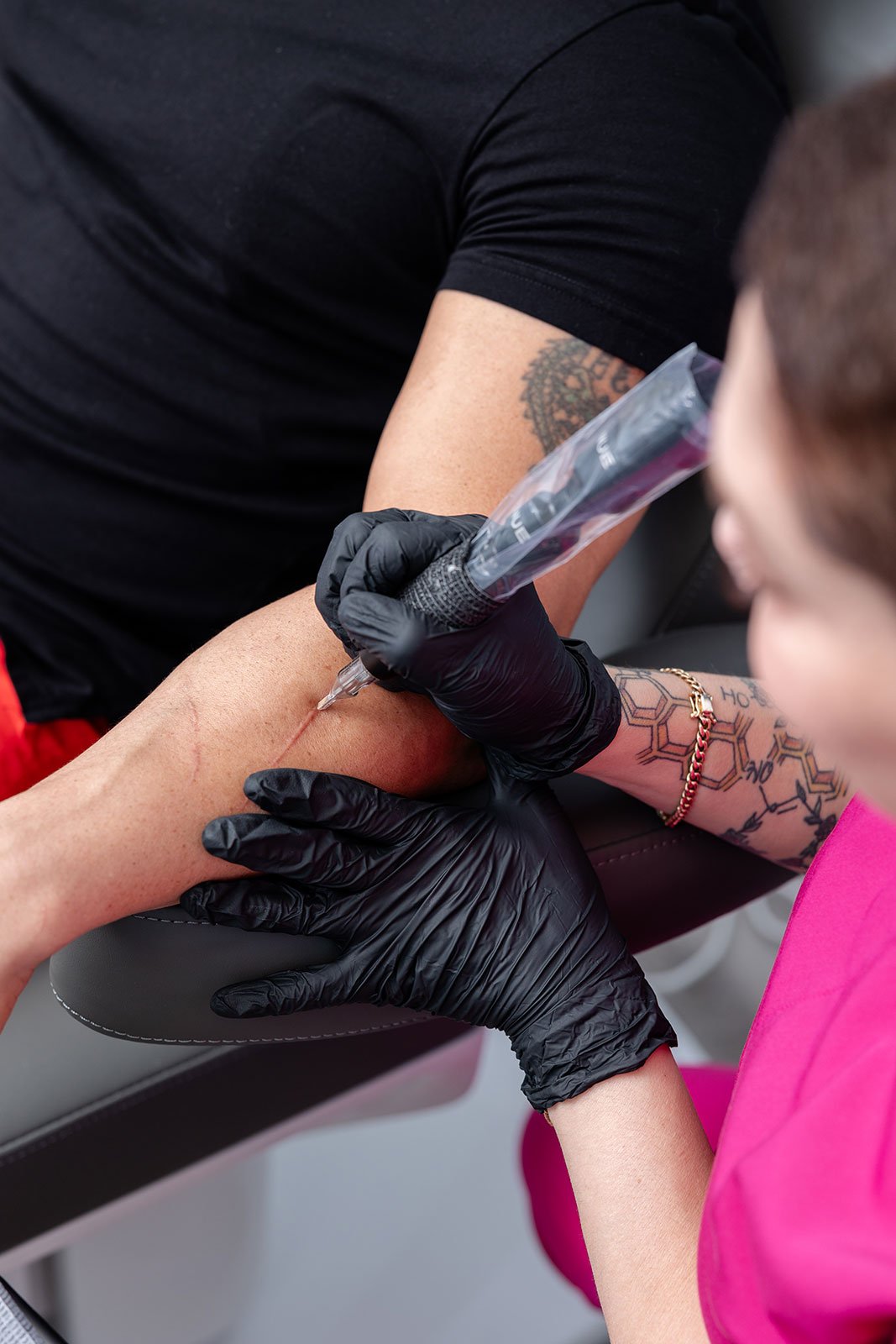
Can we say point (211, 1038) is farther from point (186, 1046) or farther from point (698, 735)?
point (698, 735)

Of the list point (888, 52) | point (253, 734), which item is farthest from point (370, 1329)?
point (888, 52)

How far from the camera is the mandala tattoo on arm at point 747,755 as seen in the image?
1.00 m

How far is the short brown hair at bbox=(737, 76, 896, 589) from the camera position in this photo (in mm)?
416

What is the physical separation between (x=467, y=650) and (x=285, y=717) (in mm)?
182

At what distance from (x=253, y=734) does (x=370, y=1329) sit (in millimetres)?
1056

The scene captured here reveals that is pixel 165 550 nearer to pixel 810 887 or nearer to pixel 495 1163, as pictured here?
pixel 810 887

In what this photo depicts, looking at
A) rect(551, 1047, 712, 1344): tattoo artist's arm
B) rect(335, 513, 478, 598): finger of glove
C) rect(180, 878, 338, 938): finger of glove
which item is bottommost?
rect(551, 1047, 712, 1344): tattoo artist's arm

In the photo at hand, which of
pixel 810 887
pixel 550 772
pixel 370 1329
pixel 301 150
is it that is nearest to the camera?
pixel 810 887

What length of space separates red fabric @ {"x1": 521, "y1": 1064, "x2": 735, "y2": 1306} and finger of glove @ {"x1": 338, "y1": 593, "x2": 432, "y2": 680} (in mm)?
527

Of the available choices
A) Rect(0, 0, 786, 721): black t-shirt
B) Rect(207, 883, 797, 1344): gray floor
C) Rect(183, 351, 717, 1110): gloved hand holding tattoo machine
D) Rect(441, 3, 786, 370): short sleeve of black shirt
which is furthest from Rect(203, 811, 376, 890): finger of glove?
Rect(207, 883, 797, 1344): gray floor

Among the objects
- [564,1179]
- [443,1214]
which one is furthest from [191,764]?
[443,1214]

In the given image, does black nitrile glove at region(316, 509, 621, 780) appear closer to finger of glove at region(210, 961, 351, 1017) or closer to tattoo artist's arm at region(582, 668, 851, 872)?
tattoo artist's arm at region(582, 668, 851, 872)

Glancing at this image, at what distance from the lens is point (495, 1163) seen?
1.70 m

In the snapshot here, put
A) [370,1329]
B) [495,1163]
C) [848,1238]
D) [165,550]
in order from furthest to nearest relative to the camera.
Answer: [495,1163] → [370,1329] → [165,550] → [848,1238]
